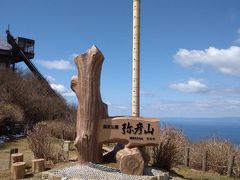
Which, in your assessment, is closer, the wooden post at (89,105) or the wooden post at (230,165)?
the wooden post at (89,105)

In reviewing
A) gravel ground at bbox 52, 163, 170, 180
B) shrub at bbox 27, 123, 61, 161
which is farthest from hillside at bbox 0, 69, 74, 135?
gravel ground at bbox 52, 163, 170, 180

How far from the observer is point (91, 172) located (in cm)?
1085

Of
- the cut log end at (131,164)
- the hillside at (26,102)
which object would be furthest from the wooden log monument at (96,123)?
the hillside at (26,102)

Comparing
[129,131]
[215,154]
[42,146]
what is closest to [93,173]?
[129,131]

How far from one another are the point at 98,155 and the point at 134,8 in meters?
5.56

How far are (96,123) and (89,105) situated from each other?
587 millimetres

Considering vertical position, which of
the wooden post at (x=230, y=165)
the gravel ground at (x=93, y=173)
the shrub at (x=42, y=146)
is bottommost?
the wooden post at (x=230, y=165)

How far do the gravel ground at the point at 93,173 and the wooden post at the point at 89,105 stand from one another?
1.65 ft

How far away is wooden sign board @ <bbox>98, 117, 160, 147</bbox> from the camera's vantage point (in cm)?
1191

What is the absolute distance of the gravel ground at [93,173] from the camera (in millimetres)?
10656

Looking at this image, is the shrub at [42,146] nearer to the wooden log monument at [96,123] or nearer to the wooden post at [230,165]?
the wooden log monument at [96,123]

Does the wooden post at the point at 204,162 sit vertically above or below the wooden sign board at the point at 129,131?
below

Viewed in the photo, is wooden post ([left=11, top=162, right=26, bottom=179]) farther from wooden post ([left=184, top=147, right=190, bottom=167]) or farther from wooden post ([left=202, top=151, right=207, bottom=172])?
wooden post ([left=202, top=151, right=207, bottom=172])

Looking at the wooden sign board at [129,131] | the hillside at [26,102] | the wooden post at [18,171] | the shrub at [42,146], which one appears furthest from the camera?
the hillside at [26,102]
